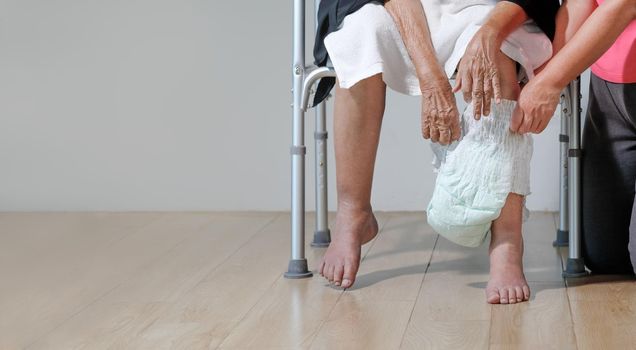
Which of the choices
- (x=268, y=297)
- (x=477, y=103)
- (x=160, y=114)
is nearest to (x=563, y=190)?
(x=477, y=103)

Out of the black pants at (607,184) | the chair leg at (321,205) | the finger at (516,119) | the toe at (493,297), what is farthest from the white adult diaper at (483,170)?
the chair leg at (321,205)

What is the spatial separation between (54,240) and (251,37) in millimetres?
676

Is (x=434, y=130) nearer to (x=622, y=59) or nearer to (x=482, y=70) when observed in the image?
(x=482, y=70)

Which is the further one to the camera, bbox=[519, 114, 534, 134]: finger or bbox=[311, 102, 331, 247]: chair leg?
bbox=[311, 102, 331, 247]: chair leg

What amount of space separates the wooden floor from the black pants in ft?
0.17

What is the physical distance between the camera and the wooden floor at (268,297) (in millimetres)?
1501

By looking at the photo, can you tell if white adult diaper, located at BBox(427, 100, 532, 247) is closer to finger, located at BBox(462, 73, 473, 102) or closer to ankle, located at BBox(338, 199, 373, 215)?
finger, located at BBox(462, 73, 473, 102)

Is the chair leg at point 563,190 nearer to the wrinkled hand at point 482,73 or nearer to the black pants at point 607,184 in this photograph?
the black pants at point 607,184

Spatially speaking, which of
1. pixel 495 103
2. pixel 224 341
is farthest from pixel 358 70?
pixel 224 341

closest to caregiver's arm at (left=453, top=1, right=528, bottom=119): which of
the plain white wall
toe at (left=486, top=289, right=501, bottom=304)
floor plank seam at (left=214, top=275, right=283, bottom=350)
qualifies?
toe at (left=486, top=289, right=501, bottom=304)

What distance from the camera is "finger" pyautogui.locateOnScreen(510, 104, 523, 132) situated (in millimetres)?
1681

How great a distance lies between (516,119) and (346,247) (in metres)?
0.37

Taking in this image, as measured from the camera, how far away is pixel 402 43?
1759 millimetres

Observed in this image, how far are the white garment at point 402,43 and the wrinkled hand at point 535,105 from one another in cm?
6
